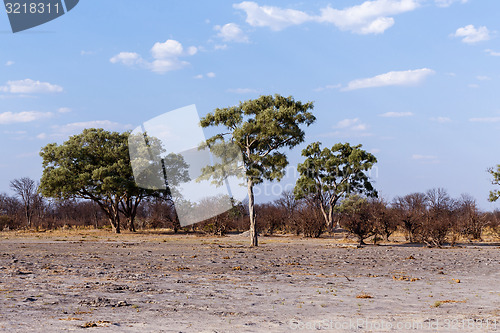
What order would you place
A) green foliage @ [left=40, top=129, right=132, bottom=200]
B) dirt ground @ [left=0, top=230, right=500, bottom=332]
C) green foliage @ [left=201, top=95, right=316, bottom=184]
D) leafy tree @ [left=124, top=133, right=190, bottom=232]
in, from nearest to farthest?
dirt ground @ [left=0, top=230, right=500, bottom=332]
green foliage @ [left=201, top=95, right=316, bottom=184]
green foliage @ [left=40, top=129, right=132, bottom=200]
leafy tree @ [left=124, top=133, right=190, bottom=232]

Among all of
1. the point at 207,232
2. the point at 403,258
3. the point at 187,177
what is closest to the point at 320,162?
the point at 187,177

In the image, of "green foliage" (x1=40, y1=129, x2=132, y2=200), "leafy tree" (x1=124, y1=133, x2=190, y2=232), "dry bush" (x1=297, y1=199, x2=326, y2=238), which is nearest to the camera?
"dry bush" (x1=297, y1=199, x2=326, y2=238)

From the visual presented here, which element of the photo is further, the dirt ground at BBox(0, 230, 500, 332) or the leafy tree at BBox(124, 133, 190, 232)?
the leafy tree at BBox(124, 133, 190, 232)

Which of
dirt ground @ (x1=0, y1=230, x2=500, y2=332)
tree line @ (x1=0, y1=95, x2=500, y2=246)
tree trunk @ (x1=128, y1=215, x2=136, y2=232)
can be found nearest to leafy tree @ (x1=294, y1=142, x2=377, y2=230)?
tree line @ (x1=0, y1=95, x2=500, y2=246)

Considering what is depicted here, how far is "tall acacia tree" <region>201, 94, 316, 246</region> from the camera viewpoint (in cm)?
2616

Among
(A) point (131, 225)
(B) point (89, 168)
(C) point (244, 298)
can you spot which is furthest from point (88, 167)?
(C) point (244, 298)

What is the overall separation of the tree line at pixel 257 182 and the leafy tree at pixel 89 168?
92mm

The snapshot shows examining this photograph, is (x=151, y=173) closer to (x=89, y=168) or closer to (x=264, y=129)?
(x=89, y=168)

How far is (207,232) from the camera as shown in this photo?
38.8m

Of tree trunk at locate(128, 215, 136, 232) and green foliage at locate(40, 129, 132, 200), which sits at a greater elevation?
green foliage at locate(40, 129, 132, 200)

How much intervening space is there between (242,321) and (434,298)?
431 centimetres

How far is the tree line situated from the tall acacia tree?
0.19 feet

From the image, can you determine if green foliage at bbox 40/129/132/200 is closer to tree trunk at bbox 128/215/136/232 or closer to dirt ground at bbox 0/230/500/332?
tree trunk at bbox 128/215/136/232

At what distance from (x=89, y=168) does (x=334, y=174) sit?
26030 mm
